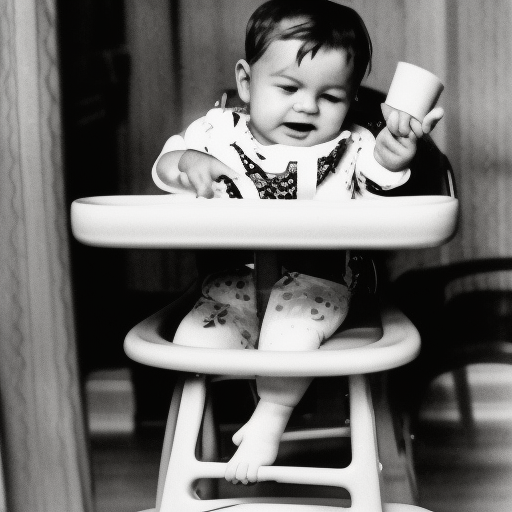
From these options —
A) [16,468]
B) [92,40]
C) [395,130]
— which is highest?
[92,40]

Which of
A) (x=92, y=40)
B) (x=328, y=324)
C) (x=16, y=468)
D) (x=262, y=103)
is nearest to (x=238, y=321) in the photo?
(x=328, y=324)

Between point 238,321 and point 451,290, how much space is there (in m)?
0.42

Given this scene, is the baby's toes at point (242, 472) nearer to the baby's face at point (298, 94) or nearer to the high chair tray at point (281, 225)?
the high chair tray at point (281, 225)

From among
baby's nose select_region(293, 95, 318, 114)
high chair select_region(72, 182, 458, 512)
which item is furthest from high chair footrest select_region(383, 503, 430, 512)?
baby's nose select_region(293, 95, 318, 114)

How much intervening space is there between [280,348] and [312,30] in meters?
0.36

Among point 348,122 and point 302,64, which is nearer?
point 302,64

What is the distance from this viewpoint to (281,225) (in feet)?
2.32

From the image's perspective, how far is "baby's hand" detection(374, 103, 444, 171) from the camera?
0.79 m

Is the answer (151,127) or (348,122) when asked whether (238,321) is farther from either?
(151,127)

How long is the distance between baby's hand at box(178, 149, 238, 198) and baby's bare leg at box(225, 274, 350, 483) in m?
0.15

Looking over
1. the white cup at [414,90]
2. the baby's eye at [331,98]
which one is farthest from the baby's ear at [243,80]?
the white cup at [414,90]

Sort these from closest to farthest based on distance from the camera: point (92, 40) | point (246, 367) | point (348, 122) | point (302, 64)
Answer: point (246, 367) < point (302, 64) < point (348, 122) < point (92, 40)

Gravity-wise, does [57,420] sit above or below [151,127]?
below

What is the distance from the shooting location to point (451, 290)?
1184mm
